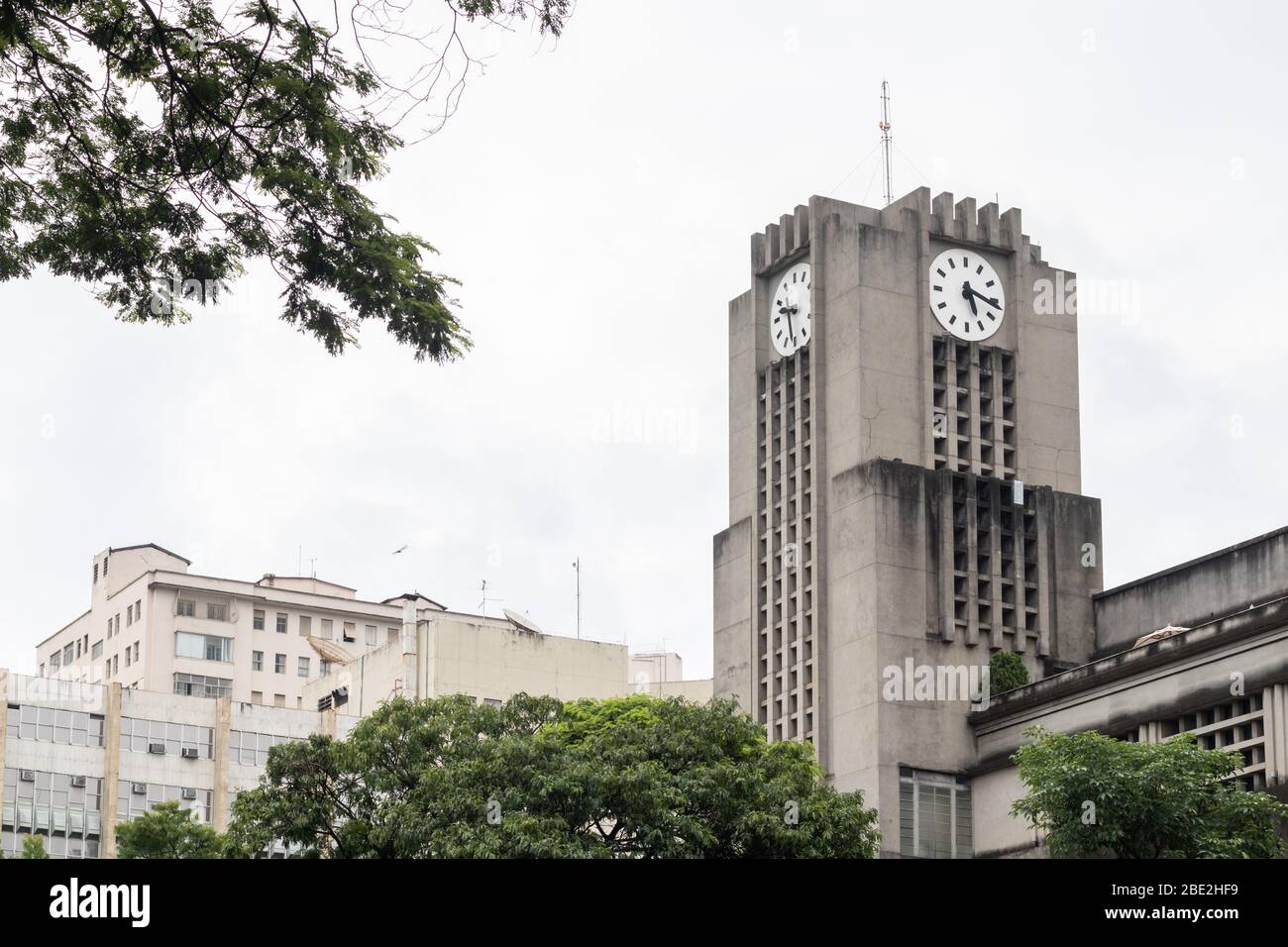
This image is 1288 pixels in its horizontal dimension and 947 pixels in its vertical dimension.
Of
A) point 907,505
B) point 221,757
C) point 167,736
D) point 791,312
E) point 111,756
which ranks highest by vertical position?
point 791,312

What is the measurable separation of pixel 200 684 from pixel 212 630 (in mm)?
3061

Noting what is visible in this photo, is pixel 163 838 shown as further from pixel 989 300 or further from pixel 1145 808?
pixel 989 300

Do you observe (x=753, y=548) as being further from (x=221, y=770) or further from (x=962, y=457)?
(x=221, y=770)

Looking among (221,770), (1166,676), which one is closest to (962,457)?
(1166,676)

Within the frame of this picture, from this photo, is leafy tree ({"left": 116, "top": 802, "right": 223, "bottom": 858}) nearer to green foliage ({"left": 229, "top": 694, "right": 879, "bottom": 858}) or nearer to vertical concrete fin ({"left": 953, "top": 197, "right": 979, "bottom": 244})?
green foliage ({"left": 229, "top": 694, "right": 879, "bottom": 858})

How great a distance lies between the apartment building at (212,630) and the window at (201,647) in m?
0.05

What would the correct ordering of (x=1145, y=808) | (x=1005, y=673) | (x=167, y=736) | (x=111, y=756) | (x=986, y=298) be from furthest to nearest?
(x=167, y=736) → (x=111, y=756) → (x=986, y=298) → (x=1005, y=673) → (x=1145, y=808)

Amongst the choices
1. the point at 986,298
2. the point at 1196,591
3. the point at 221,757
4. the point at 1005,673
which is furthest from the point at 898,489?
the point at 221,757

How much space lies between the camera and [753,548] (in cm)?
6812

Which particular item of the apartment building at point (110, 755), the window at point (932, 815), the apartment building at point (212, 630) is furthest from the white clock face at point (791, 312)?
the apartment building at point (212, 630)

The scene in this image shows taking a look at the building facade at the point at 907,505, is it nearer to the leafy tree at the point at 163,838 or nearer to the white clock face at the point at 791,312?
the white clock face at the point at 791,312

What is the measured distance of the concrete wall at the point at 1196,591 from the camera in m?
55.3

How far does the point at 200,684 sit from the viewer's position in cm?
11194

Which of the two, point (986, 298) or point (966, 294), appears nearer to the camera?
point (966, 294)
